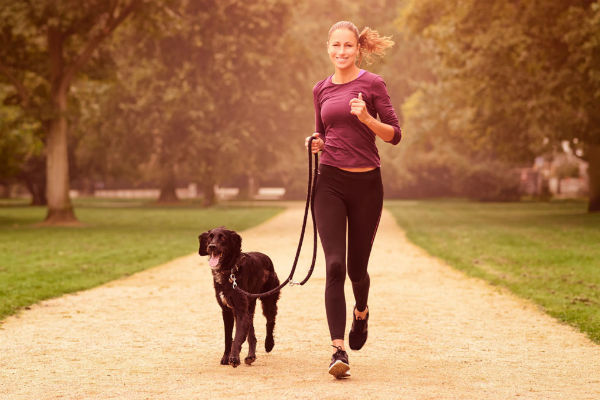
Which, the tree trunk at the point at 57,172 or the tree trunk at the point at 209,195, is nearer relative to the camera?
the tree trunk at the point at 57,172

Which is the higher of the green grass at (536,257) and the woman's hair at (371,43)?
the woman's hair at (371,43)

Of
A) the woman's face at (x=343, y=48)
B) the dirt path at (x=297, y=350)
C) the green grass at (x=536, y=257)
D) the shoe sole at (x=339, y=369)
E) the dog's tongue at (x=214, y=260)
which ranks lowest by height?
the green grass at (x=536, y=257)

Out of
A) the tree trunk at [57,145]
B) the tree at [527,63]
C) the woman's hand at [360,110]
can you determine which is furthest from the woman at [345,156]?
the tree trunk at [57,145]

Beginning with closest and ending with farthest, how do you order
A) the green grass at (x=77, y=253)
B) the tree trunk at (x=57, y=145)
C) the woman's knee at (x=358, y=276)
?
the woman's knee at (x=358, y=276), the green grass at (x=77, y=253), the tree trunk at (x=57, y=145)

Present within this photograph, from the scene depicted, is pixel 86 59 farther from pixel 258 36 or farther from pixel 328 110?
pixel 328 110

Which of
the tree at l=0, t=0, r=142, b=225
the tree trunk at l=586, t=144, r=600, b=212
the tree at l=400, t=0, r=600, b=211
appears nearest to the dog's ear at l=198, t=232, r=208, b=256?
the tree at l=400, t=0, r=600, b=211

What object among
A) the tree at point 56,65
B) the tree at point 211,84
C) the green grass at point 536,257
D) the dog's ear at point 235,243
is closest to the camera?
the dog's ear at point 235,243

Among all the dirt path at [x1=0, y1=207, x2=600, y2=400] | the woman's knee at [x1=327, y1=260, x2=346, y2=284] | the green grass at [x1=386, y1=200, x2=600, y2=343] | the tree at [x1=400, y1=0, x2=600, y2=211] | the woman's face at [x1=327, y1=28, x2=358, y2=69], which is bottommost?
the green grass at [x1=386, y1=200, x2=600, y2=343]

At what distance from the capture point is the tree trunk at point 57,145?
92.3ft

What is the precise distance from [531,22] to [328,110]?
76.0 ft

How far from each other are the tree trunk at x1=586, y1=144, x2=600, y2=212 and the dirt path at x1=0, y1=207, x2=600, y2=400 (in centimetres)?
2590

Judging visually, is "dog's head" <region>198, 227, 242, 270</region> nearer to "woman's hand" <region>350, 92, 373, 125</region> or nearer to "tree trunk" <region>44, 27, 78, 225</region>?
"woman's hand" <region>350, 92, 373, 125</region>

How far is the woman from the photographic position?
6047 millimetres

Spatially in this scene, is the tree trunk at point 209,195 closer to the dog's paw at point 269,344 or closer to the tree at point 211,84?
the tree at point 211,84
